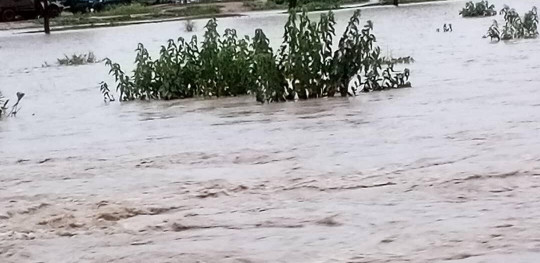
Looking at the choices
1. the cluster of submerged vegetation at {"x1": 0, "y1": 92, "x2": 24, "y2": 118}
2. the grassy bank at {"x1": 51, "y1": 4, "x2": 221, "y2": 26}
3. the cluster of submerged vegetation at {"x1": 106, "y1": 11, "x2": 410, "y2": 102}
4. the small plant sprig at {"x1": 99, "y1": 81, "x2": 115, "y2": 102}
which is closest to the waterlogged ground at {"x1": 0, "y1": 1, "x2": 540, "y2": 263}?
the cluster of submerged vegetation at {"x1": 0, "y1": 92, "x2": 24, "y2": 118}

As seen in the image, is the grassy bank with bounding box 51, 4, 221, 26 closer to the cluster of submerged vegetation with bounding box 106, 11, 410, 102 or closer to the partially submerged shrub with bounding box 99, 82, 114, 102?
the partially submerged shrub with bounding box 99, 82, 114, 102

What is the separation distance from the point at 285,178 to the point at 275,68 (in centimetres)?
373

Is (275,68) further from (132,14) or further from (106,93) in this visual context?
(132,14)

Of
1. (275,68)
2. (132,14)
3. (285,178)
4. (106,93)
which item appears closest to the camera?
(285,178)

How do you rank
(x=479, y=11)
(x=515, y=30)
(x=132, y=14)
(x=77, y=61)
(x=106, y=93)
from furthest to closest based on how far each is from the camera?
(x=132, y=14) < (x=479, y=11) < (x=77, y=61) < (x=515, y=30) < (x=106, y=93)

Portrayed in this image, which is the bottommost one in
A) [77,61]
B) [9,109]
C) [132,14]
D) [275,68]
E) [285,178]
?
[132,14]

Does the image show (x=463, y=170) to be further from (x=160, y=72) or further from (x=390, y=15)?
(x=390, y=15)

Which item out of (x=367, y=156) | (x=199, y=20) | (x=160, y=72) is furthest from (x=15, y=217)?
(x=199, y=20)

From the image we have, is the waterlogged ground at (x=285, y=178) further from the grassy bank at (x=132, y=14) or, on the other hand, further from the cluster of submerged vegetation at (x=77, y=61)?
the grassy bank at (x=132, y=14)

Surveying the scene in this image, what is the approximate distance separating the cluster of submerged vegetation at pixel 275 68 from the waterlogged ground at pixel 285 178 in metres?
0.29

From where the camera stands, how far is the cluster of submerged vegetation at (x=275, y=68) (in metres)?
9.12

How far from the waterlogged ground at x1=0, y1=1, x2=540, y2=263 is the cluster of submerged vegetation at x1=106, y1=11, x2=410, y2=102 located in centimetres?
29

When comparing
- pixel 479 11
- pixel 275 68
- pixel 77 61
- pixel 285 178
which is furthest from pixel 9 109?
pixel 479 11

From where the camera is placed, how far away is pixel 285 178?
17.7ft
